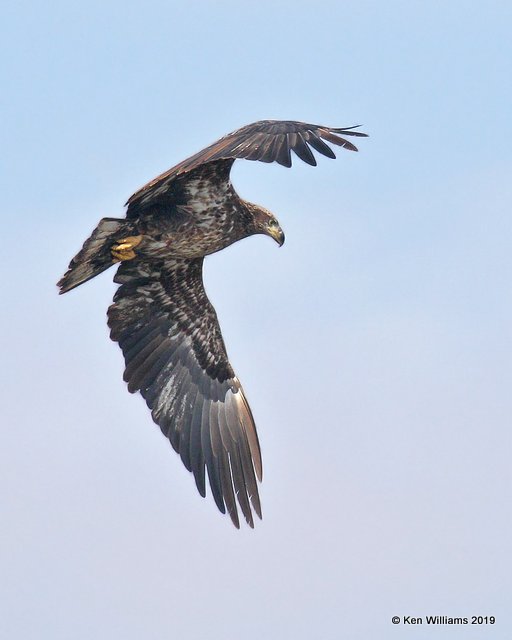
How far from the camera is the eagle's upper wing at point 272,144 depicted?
1462 cm

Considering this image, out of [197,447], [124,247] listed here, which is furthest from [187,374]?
[124,247]

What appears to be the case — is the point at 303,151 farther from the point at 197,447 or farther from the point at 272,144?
the point at 197,447

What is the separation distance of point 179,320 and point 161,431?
5.05ft

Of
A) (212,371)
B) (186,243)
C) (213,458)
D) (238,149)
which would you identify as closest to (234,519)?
(213,458)

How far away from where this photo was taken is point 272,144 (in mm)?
14922

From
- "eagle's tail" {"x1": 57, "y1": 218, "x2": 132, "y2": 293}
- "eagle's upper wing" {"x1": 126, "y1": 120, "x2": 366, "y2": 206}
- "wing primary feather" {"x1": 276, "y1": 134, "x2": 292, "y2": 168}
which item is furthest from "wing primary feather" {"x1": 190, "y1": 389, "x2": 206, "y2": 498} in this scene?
"wing primary feather" {"x1": 276, "y1": 134, "x2": 292, "y2": 168}

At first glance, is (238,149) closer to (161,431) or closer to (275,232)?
(275,232)

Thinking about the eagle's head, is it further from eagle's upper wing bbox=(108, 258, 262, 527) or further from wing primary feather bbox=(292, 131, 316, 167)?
wing primary feather bbox=(292, 131, 316, 167)

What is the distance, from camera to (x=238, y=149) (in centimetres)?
1497

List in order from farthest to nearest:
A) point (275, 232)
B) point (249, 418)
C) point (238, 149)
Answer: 1. point (249, 418)
2. point (275, 232)
3. point (238, 149)

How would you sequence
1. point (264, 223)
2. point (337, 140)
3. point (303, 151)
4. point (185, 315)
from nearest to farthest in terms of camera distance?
point (303, 151)
point (337, 140)
point (264, 223)
point (185, 315)

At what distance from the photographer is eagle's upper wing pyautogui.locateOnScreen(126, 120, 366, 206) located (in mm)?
14625

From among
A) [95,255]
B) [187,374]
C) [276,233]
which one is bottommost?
[187,374]

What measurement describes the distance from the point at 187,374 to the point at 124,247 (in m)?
2.73
